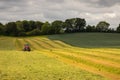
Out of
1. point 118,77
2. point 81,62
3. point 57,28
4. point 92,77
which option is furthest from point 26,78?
point 57,28

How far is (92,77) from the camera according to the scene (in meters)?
22.7

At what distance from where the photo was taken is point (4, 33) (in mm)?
172875

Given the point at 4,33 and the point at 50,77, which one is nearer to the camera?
the point at 50,77

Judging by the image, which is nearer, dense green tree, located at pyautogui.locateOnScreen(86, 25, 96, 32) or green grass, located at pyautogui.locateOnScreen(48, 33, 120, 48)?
green grass, located at pyautogui.locateOnScreen(48, 33, 120, 48)

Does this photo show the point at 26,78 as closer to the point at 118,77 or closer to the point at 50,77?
the point at 50,77

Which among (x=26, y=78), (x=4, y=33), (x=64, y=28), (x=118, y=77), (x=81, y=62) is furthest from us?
(x=64, y=28)

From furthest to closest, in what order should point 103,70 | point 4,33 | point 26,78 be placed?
1. point 4,33
2. point 103,70
3. point 26,78

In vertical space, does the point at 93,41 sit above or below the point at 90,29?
below

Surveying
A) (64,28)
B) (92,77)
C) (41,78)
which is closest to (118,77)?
(92,77)

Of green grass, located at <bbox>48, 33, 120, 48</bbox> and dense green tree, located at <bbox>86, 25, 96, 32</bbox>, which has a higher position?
dense green tree, located at <bbox>86, 25, 96, 32</bbox>

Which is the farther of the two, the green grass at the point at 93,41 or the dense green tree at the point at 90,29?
the dense green tree at the point at 90,29

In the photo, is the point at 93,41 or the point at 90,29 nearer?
the point at 93,41

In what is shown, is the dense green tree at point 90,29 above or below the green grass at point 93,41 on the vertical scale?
above

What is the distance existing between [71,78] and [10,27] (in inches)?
6202
